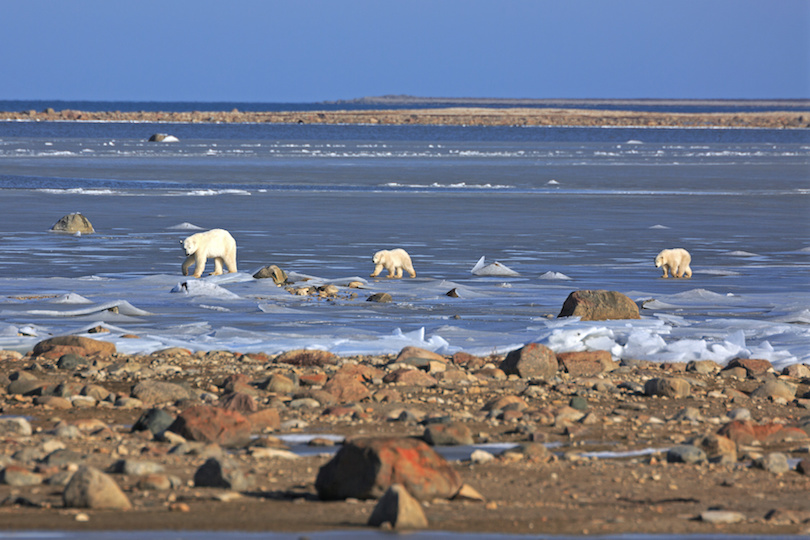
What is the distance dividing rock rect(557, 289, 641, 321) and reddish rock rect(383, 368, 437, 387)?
3.20 meters

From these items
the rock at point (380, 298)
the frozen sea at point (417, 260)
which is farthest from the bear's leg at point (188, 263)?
the rock at point (380, 298)

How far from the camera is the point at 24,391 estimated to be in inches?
311

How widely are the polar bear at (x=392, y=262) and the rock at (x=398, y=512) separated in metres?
9.55

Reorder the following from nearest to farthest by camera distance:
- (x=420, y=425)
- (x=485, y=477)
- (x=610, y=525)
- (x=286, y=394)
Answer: (x=610, y=525) < (x=485, y=477) < (x=420, y=425) < (x=286, y=394)

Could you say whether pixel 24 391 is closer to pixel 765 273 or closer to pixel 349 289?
pixel 349 289

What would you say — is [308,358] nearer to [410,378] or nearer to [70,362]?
[410,378]

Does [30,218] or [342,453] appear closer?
[342,453]

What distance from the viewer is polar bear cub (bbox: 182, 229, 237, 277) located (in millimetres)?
13719

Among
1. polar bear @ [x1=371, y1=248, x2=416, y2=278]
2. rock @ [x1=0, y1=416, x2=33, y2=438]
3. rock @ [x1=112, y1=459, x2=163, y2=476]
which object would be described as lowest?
rock @ [x1=0, y1=416, x2=33, y2=438]

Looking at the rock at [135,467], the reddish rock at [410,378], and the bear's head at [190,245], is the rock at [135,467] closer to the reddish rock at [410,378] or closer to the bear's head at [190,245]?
the reddish rock at [410,378]

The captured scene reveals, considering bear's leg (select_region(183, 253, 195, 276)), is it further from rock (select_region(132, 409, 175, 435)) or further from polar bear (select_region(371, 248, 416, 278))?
rock (select_region(132, 409, 175, 435))

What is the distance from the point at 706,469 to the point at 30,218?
1831 cm

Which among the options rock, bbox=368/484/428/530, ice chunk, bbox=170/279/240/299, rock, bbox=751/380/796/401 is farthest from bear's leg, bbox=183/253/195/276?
rock, bbox=368/484/428/530

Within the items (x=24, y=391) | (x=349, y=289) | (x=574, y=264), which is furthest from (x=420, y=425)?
(x=574, y=264)
